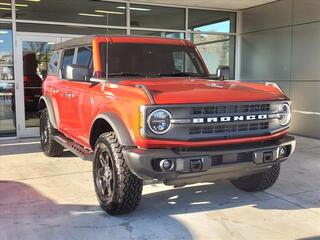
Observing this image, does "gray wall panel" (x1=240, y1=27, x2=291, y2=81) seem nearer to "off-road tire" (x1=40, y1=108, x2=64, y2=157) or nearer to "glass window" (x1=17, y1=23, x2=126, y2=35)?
"glass window" (x1=17, y1=23, x2=126, y2=35)

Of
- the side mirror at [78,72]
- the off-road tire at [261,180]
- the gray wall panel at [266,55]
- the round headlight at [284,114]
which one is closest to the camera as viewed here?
the round headlight at [284,114]

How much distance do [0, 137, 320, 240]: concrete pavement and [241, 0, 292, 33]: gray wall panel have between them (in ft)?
17.7

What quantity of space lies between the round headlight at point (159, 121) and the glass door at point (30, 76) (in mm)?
6558

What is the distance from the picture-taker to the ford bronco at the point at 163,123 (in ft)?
12.7

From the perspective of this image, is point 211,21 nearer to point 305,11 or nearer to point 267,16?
point 267,16

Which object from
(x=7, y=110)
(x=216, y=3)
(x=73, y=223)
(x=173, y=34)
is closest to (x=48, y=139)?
(x=7, y=110)

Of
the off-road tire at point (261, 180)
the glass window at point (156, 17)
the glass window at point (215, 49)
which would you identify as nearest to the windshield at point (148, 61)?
the off-road tire at point (261, 180)

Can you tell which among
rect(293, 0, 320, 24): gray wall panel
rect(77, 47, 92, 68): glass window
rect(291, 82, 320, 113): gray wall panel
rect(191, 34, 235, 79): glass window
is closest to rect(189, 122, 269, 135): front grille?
rect(77, 47, 92, 68): glass window

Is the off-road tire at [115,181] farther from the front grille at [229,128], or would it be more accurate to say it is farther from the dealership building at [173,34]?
the dealership building at [173,34]

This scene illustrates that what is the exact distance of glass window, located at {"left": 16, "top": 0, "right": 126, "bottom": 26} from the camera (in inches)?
386

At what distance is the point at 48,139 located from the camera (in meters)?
7.40

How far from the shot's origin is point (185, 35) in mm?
11680

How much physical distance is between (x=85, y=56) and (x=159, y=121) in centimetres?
220

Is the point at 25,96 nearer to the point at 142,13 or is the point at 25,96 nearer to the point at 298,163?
the point at 142,13
